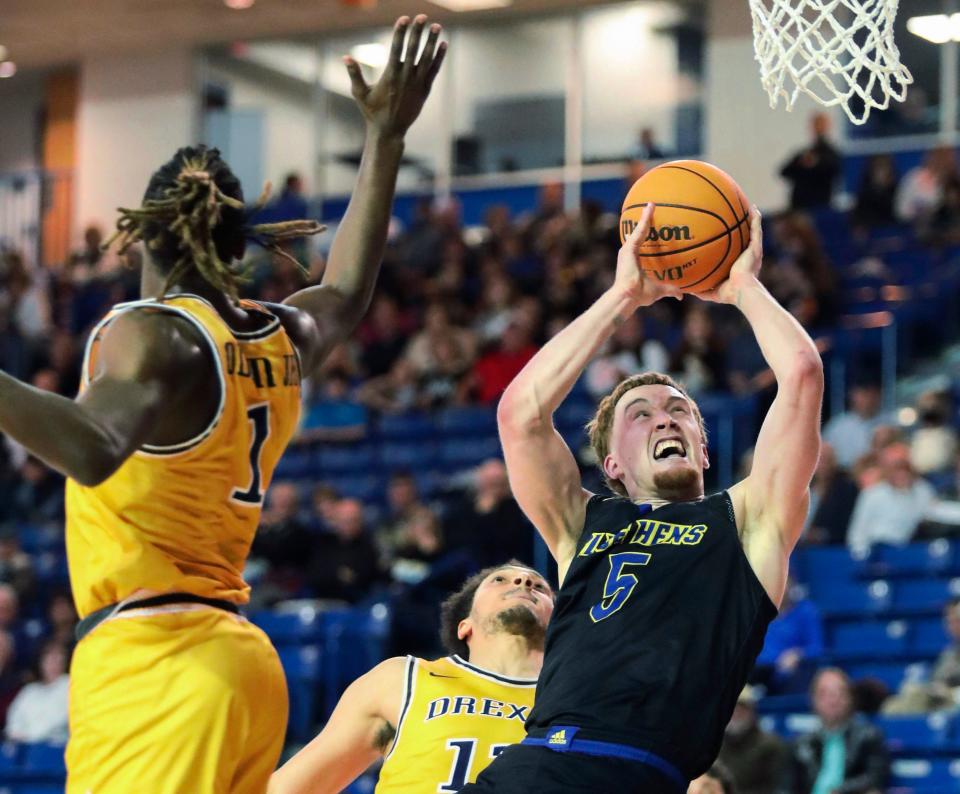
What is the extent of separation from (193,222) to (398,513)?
8550mm

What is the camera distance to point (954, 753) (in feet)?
27.6

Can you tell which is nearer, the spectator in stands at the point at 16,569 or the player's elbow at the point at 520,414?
the player's elbow at the point at 520,414

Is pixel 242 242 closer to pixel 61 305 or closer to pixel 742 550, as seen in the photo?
pixel 742 550

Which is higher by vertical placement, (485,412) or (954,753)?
(485,412)

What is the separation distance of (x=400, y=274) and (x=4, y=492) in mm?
4077

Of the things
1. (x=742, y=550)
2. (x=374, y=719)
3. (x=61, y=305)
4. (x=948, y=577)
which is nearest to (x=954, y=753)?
(x=948, y=577)

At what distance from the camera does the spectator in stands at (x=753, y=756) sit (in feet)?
27.2

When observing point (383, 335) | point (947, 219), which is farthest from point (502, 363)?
point (947, 219)

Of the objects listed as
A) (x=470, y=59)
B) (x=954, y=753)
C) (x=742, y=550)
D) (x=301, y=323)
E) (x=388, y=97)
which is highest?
(x=470, y=59)

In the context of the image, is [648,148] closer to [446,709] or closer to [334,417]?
[334,417]

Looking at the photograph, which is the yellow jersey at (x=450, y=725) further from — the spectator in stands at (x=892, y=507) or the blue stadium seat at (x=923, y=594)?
the spectator in stands at (x=892, y=507)

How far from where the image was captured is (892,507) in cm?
1042

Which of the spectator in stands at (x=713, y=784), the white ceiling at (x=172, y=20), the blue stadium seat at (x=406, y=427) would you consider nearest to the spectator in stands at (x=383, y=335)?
the blue stadium seat at (x=406, y=427)

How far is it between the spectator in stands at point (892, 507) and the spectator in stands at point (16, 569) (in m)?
5.84
